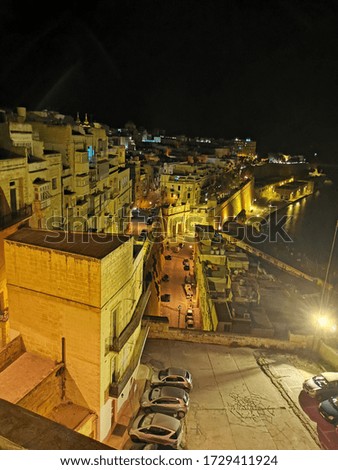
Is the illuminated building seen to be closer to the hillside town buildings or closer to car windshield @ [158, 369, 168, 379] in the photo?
the hillside town buildings

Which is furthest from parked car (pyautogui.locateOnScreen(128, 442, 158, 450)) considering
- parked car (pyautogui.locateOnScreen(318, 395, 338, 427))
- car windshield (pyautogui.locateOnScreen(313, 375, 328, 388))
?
car windshield (pyautogui.locateOnScreen(313, 375, 328, 388))

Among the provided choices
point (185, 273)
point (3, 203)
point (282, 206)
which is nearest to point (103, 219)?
point (185, 273)

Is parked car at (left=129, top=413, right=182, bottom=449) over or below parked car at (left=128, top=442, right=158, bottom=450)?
over

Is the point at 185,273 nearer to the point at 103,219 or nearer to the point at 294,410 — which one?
the point at 103,219

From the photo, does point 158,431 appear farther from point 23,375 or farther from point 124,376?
point 23,375

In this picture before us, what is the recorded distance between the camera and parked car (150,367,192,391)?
32.9ft

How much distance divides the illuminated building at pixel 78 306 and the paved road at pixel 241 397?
2386 mm

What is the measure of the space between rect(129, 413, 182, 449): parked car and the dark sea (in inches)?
736

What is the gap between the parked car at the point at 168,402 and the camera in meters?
9.28

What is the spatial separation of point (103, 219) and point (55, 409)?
17032 mm

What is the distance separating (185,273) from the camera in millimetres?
28688

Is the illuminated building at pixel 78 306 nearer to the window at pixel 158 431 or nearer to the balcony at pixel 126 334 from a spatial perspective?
the balcony at pixel 126 334

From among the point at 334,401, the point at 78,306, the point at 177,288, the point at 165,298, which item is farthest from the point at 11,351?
the point at 177,288

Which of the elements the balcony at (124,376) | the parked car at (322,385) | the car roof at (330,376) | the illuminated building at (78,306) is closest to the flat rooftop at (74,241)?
the illuminated building at (78,306)
